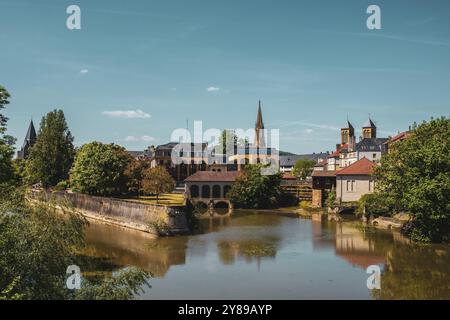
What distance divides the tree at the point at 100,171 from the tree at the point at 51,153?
56.7ft

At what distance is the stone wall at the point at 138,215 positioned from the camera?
44750mm

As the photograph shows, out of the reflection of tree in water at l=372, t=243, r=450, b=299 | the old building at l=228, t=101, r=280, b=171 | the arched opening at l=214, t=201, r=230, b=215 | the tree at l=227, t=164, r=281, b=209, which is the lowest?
the reflection of tree in water at l=372, t=243, r=450, b=299

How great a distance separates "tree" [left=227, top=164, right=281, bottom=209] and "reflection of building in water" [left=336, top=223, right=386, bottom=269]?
23709mm

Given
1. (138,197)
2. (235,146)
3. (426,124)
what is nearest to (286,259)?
(426,124)

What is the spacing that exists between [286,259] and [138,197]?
3616cm

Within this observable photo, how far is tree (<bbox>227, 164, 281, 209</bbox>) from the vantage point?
7300 cm

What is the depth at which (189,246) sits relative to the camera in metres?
39.5

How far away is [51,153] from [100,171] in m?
22.5

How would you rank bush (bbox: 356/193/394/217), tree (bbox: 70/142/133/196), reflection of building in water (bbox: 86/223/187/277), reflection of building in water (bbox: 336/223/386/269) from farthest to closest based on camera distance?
tree (bbox: 70/142/133/196) → bush (bbox: 356/193/394/217) → reflection of building in water (bbox: 336/223/386/269) → reflection of building in water (bbox: 86/223/187/277)

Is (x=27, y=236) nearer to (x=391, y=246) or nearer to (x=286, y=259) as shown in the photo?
(x=286, y=259)

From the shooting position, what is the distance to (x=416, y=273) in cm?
3094

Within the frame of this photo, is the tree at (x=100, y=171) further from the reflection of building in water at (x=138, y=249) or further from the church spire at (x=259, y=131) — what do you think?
the church spire at (x=259, y=131)

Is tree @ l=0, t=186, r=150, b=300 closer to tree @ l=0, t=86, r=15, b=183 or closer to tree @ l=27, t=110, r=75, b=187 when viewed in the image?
tree @ l=0, t=86, r=15, b=183

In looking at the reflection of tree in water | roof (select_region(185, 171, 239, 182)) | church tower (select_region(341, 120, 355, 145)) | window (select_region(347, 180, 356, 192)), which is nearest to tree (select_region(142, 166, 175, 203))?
roof (select_region(185, 171, 239, 182))
